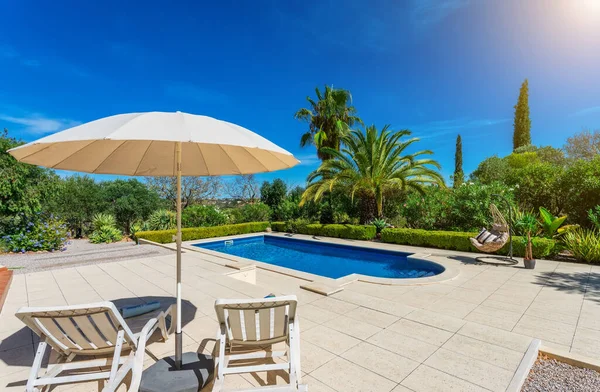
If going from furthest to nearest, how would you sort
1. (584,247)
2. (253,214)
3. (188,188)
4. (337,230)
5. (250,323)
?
(188,188), (253,214), (337,230), (584,247), (250,323)

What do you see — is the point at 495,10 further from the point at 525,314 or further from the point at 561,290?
the point at 525,314

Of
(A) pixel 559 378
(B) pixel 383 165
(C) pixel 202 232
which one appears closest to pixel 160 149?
(A) pixel 559 378

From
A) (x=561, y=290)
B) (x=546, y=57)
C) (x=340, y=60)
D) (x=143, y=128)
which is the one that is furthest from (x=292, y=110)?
(x=143, y=128)

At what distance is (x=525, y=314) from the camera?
15.2 feet

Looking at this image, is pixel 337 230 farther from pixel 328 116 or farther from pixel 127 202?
pixel 127 202

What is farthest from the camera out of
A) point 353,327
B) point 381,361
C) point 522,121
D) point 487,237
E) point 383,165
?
point 522,121

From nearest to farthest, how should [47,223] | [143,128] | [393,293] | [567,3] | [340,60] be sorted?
1. [143,128]
2. [393,293]
3. [567,3]
4. [47,223]
5. [340,60]

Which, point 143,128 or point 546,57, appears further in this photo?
point 546,57

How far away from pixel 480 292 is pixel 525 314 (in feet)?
3.90

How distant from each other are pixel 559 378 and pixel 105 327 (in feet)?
14.1

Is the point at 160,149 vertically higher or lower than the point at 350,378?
higher

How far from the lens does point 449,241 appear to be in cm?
1059

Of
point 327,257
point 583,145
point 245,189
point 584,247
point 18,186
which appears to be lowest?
point 327,257

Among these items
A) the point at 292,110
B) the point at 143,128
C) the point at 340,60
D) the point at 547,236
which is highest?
the point at 340,60
